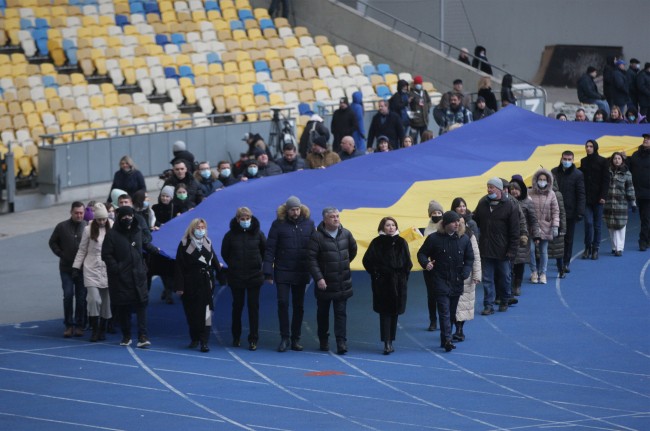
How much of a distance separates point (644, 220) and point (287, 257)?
7.67m

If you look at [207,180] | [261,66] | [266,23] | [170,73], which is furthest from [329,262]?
[266,23]

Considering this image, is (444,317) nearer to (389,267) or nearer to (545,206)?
(389,267)

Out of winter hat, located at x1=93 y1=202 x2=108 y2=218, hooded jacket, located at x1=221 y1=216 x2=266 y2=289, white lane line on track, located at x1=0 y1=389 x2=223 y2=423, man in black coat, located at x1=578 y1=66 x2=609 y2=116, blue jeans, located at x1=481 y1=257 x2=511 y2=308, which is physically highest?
man in black coat, located at x1=578 y1=66 x2=609 y2=116

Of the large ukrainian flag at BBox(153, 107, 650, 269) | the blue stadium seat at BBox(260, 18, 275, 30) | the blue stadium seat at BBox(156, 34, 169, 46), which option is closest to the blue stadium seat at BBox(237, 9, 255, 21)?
the blue stadium seat at BBox(260, 18, 275, 30)

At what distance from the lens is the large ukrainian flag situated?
16844 mm

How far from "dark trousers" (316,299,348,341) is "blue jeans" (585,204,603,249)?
6024mm

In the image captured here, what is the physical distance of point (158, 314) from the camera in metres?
16.9

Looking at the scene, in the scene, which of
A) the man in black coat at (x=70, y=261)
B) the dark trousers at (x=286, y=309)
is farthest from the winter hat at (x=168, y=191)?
the dark trousers at (x=286, y=309)

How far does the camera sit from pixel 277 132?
26.5m

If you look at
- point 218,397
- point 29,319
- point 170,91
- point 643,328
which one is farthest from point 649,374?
point 170,91

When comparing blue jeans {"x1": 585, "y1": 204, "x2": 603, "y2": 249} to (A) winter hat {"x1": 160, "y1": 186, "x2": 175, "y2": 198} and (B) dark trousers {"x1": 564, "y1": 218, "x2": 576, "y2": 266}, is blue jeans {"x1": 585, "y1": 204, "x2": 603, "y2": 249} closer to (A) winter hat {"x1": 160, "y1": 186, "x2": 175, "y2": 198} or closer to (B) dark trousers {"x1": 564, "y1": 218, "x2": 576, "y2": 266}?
(B) dark trousers {"x1": 564, "y1": 218, "x2": 576, "y2": 266}

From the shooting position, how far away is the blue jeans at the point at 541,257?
18.0m

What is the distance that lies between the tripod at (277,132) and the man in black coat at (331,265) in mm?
11479

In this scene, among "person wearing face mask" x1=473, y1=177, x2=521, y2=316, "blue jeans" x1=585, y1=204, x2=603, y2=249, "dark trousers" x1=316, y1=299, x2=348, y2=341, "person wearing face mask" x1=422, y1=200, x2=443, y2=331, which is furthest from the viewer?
"blue jeans" x1=585, y1=204, x2=603, y2=249
